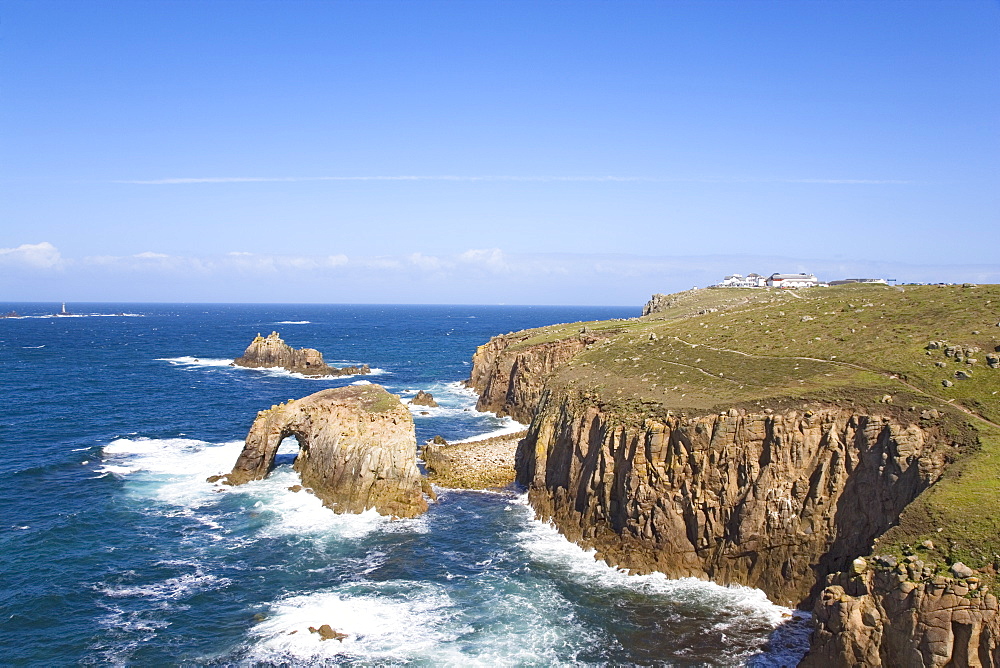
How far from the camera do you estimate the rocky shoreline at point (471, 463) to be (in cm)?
5854

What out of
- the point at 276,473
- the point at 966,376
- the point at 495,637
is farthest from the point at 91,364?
the point at 966,376

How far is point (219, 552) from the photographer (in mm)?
43969

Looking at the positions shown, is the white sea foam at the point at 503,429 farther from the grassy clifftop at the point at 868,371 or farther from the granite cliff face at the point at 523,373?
the grassy clifftop at the point at 868,371

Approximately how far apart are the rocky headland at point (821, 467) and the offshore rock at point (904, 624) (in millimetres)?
58

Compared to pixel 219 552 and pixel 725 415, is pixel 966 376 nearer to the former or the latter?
pixel 725 415

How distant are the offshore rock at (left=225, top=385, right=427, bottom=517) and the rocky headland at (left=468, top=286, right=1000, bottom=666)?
36.0 feet

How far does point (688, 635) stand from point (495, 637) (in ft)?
33.4

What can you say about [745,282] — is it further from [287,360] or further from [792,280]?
[287,360]

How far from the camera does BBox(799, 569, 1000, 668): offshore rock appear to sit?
23.9 metres

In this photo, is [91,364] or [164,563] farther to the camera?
[91,364]

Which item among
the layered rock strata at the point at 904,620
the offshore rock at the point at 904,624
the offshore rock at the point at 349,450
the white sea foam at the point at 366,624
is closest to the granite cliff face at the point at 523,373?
the offshore rock at the point at 349,450

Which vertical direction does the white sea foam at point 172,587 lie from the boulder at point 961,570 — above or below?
below

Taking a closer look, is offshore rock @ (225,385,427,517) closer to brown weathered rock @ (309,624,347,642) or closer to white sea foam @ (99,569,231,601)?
white sea foam @ (99,569,231,601)

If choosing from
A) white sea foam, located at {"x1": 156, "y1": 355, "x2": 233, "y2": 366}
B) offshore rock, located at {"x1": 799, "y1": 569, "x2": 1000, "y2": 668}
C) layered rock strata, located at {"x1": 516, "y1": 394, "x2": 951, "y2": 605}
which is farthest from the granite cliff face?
white sea foam, located at {"x1": 156, "y1": 355, "x2": 233, "y2": 366}
